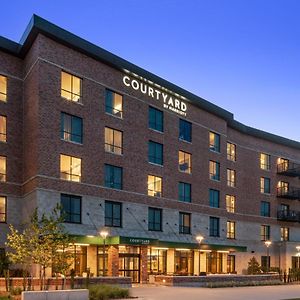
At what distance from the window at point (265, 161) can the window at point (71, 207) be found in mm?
30574

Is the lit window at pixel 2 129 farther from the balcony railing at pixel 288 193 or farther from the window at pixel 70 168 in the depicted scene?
the balcony railing at pixel 288 193

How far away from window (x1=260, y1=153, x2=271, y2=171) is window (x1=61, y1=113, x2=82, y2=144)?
29926mm

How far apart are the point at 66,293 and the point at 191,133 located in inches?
1199

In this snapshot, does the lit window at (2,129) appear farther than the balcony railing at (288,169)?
No

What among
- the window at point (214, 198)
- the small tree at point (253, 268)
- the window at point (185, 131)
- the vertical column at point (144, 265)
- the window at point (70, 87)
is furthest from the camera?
the window at point (214, 198)

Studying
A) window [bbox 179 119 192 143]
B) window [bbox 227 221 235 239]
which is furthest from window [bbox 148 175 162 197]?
window [bbox 227 221 235 239]

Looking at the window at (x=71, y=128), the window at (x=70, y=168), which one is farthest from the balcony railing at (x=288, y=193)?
the window at (x=71, y=128)

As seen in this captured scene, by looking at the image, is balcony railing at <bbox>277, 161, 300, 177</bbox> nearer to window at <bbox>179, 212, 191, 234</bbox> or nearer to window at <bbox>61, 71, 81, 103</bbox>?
window at <bbox>179, 212, 191, 234</bbox>

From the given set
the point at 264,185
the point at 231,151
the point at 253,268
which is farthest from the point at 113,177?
the point at 264,185

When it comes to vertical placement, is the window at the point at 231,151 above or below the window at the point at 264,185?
above

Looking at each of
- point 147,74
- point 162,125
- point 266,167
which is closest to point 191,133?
point 162,125

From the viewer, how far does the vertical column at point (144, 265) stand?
1619 inches

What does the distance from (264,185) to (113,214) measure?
1071 inches

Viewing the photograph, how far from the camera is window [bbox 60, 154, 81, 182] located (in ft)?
127
